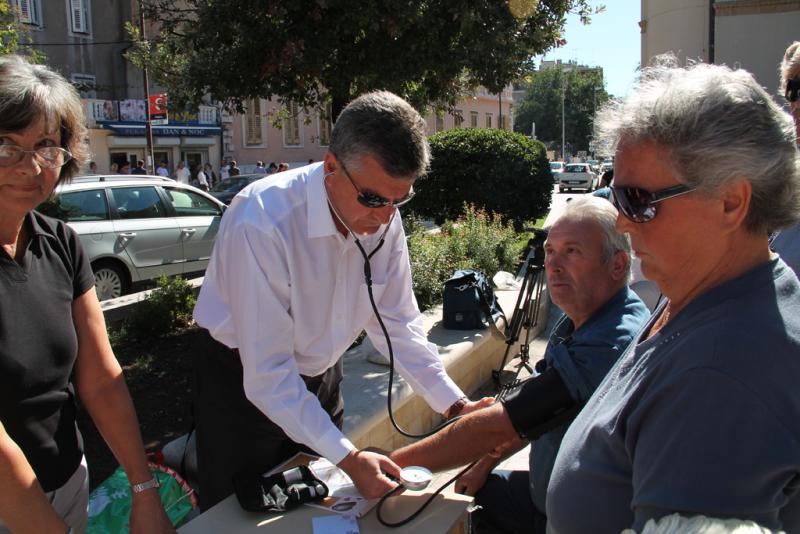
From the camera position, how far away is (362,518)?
1.82 metres

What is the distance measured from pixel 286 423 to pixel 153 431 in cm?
274

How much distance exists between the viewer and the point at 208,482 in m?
2.28

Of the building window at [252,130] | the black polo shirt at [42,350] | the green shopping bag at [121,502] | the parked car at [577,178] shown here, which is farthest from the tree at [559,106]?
the black polo shirt at [42,350]

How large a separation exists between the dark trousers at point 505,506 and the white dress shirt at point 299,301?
16.9 inches

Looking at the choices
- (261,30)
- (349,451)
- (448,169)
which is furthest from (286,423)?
(448,169)

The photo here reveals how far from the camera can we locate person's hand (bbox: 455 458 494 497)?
256cm

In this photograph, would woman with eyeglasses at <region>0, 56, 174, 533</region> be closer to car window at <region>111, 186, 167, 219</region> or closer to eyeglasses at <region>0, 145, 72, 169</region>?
eyeglasses at <region>0, 145, 72, 169</region>

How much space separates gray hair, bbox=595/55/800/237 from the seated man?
91 centimetres

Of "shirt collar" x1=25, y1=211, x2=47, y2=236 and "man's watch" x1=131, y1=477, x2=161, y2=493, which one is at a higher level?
"shirt collar" x1=25, y1=211, x2=47, y2=236

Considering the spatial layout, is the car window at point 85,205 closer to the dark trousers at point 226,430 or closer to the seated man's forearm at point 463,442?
the dark trousers at point 226,430

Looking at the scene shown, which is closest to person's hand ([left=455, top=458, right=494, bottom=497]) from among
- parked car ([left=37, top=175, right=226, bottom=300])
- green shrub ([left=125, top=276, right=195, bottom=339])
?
green shrub ([left=125, top=276, right=195, bottom=339])

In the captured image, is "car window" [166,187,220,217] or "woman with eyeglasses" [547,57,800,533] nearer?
"woman with eyeglasses" [547,57,800,533]

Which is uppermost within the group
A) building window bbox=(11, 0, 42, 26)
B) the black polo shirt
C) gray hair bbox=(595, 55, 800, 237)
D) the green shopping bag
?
building window bbox=(11, 0, 42, 26)

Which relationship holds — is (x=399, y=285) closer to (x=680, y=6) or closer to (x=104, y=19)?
(x=680, y=6)
